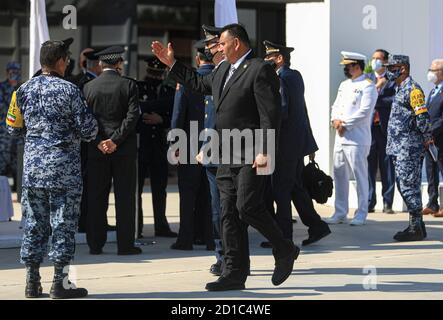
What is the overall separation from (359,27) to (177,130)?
622cm

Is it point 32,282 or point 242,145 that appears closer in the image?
point 32,282

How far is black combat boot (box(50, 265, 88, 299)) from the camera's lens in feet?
27.7

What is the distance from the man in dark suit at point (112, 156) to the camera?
11055 millimetres

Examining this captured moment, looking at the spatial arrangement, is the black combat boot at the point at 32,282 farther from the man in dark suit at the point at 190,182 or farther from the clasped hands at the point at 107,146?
the man in dark suit at the point at 190,182

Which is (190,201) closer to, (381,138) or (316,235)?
(316,235)

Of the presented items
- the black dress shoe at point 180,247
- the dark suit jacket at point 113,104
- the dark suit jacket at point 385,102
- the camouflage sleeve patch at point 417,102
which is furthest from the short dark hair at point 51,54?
the dark suit jacket at point 385,102

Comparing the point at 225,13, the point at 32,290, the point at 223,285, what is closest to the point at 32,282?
the point at 32,290

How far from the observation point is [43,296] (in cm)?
859

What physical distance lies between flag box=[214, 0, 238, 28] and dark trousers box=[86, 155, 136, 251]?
6.14ft

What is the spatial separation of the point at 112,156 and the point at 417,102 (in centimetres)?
336

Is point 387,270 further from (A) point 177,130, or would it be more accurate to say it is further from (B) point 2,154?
(B) point 2,154

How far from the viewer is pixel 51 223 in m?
8.52

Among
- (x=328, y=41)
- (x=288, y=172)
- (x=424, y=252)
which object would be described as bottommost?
(x=424, y=252)
